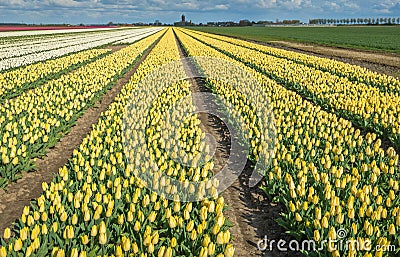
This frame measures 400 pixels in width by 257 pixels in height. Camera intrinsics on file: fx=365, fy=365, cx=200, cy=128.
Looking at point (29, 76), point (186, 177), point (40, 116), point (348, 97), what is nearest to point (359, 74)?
point (348, 97)

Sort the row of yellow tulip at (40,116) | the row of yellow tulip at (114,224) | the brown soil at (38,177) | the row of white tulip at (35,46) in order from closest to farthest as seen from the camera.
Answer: the row of yellow tulip at (114,224), the brown soil at (38,177), the row of yellow tulip at (40,116), the row of white tulip at (35,46)

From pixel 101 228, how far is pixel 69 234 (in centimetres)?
28

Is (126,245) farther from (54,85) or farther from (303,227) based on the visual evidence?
(54,85)

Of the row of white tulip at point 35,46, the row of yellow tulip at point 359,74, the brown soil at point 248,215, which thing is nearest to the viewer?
the brown soil at point 248,215

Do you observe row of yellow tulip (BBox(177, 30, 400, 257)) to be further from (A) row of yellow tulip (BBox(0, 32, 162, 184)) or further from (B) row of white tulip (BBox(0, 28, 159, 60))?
(B) row of white tulip (BBox(0, 28, 159, 60))

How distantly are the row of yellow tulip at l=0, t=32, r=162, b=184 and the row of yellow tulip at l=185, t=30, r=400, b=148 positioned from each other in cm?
652

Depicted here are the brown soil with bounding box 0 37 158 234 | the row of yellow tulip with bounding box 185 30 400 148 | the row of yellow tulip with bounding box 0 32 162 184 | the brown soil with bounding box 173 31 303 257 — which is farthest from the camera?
the row of yellow tulip with bounding box 185 30 400 148

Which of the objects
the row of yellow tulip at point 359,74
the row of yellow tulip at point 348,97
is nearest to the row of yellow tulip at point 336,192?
the row of yellow tulip at point 348,97

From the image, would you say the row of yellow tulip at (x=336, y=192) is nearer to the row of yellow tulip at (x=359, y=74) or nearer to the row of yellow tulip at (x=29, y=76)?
the row of yellow tulip at (x=359, y=74)

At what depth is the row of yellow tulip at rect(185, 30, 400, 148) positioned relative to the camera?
25.7 feet

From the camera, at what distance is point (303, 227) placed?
4059mm

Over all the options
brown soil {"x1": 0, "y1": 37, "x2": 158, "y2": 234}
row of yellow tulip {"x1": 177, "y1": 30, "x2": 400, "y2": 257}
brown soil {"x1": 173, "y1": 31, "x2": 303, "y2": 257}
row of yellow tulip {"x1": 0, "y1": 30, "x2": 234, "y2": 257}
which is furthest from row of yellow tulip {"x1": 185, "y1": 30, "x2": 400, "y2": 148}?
brown soil {"x1": 0, "y1": 37, "x2": 158, "y2": 234}

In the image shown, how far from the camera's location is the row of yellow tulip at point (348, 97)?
25.7 feet

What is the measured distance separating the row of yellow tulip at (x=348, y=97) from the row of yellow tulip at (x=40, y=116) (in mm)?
6524
